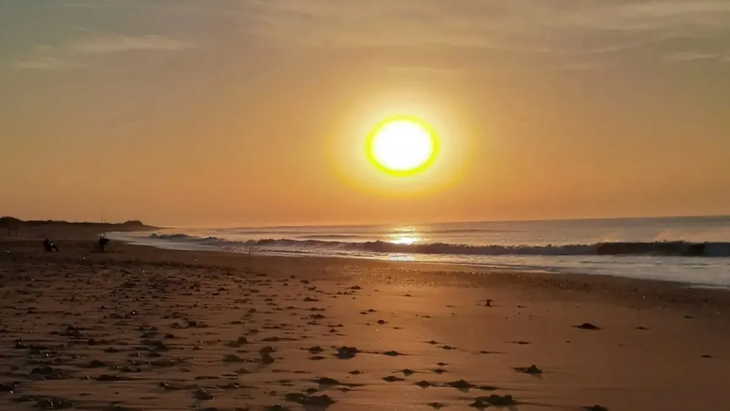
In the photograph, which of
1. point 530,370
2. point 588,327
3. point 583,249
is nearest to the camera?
point 530,370

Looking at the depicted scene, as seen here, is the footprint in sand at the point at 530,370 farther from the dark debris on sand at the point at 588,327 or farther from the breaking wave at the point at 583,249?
the breaking wave at the point at 583,249

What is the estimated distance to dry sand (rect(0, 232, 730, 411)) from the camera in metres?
5.59

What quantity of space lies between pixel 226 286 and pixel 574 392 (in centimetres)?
1078

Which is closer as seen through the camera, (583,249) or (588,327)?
(588,327)

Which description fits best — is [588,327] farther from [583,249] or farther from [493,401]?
[583,249]

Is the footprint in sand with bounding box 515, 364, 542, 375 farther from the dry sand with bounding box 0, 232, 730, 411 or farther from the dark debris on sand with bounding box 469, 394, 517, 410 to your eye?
→ the dark debris on sand with bounding box 469, 394, 517, 410

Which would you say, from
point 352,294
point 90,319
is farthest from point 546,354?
point 352,294

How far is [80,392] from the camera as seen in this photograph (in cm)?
537

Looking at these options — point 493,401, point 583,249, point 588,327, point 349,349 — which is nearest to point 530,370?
point 493,401

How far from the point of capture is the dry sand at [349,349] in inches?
220

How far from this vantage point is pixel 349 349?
768 centimetres

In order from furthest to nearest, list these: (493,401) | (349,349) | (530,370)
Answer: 1. (349,349)
2. (530,370)
3. (493,401)

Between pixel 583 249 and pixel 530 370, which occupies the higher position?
pixel 583 249

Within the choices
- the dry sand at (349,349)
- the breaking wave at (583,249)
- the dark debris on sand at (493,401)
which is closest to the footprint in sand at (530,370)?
the dry sand at (349,349)
